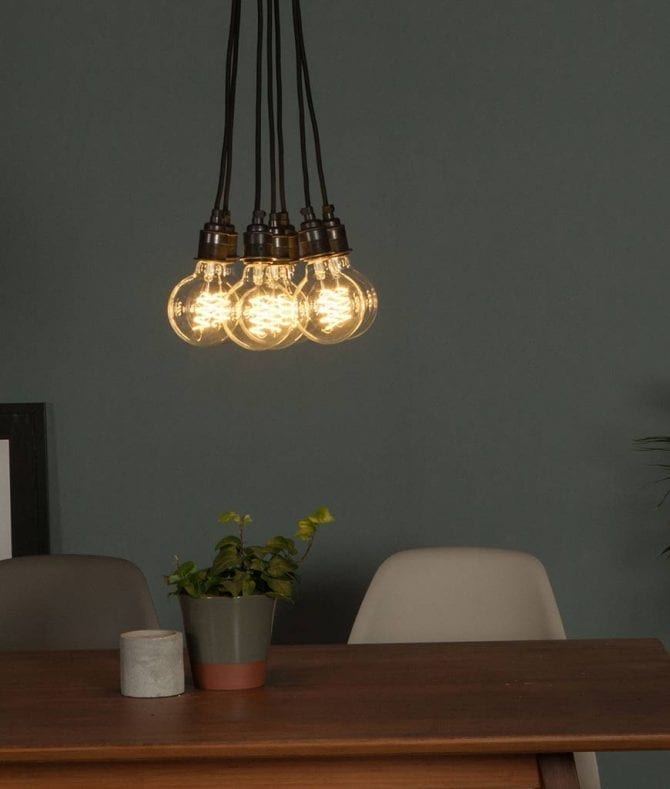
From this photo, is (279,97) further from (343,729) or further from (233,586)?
(343,729)

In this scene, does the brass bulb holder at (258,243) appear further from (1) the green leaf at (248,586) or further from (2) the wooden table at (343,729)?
(2) the wooden table at (343,729)

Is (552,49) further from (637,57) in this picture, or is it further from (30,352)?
(30,352)

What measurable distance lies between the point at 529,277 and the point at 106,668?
5.17ft

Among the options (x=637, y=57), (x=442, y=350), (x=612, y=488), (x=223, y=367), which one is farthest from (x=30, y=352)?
(x=637, y=57)

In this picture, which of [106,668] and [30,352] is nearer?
[106,668]

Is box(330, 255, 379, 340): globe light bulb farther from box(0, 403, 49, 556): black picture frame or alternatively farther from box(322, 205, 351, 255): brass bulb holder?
box(0, 403, 49, 556): black picture frame

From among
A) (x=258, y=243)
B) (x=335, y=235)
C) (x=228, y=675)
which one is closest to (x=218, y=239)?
(x=258, y=243)

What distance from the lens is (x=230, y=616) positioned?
72.3 inches

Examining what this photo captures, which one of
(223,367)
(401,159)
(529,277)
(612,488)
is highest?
(401,159)

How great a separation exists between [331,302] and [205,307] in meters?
0.21

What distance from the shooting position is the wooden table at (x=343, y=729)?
4.99ft

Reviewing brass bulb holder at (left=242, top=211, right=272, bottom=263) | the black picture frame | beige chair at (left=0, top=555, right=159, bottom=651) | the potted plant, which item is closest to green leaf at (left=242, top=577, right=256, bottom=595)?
the potted plant

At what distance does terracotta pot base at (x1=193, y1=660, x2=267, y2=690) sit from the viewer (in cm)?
184

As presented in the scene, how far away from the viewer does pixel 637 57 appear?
3037 mm
